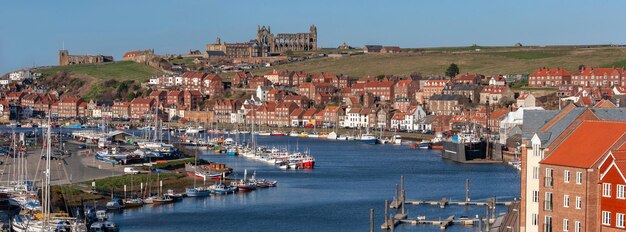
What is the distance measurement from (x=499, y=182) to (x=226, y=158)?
20198 mm

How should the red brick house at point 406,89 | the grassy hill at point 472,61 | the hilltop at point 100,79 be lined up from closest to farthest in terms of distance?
1. the red brick house at point 406,89
2. the grassy hill at point 472,61
3. the hilltop at point 100,79

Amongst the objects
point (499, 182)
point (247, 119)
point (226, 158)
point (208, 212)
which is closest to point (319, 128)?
point (247, 119)

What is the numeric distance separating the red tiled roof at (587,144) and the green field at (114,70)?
10460 cm

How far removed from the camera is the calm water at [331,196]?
32.8 metres

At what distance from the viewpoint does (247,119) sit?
9312cm

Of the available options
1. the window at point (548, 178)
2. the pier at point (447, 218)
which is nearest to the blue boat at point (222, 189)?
the pier at point (447, 218)

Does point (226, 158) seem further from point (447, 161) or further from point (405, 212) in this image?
point (405, 212)

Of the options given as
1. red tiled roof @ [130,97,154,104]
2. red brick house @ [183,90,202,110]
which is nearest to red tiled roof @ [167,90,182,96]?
red brick house @ [183,90,202,110]

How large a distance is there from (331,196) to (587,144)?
19.1m

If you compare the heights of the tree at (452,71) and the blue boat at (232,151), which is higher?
the tree at (452,71)

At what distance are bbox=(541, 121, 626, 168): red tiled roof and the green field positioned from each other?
105 metres

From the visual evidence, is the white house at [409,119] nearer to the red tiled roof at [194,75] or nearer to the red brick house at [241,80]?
the red brick house at [241,80]

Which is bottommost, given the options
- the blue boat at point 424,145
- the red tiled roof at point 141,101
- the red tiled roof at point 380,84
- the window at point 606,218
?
the blue boat at point 424,145

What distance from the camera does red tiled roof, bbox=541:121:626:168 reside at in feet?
68.4
